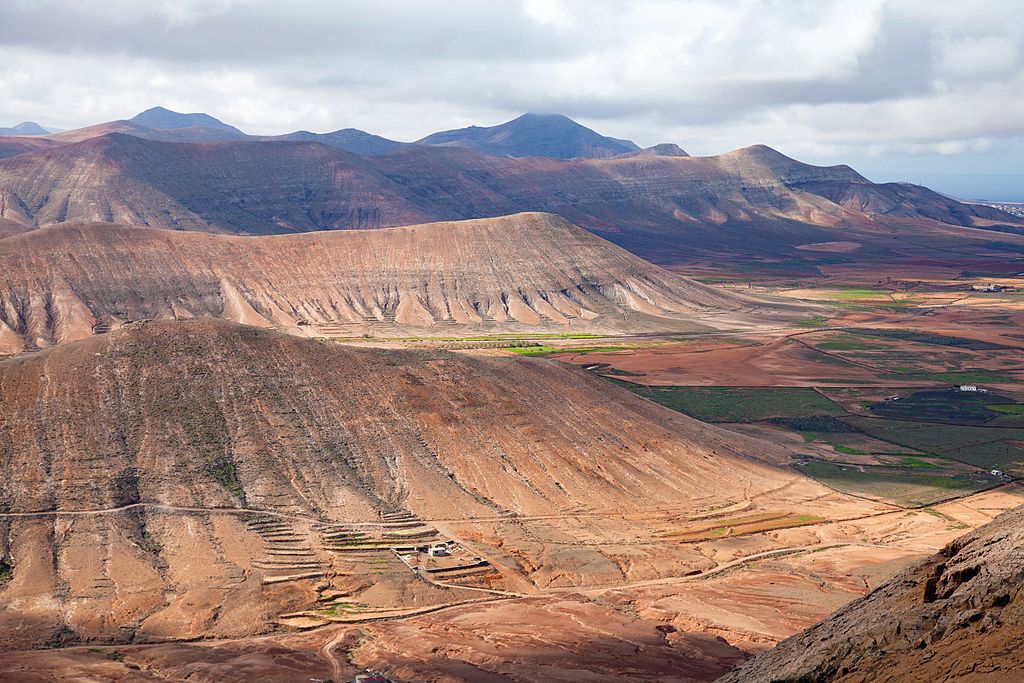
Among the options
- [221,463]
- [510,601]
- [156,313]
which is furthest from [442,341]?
[510,601]

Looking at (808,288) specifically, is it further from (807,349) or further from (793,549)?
(793,549)

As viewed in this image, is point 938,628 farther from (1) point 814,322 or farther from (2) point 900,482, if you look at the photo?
(1) point 814,322

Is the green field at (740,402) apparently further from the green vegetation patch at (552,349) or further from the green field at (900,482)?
the green vegetation patch at (552,349)

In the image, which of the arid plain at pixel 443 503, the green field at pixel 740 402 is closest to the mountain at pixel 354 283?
the arid plain at pixel 443 503

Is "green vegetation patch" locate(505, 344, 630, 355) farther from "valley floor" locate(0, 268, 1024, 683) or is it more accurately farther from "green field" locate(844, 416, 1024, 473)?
"green field" locate(844, 416, 1024, 473)

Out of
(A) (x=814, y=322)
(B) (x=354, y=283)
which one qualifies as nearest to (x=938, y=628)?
(B) (x=354, y=283)

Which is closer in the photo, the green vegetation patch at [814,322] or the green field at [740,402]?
the green field at [740,402]
